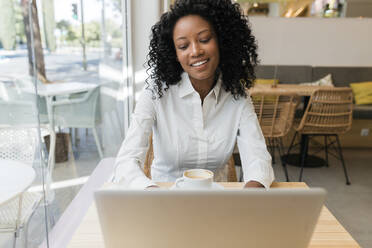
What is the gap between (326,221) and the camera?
86cm

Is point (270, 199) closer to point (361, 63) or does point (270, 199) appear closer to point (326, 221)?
point (326, 221)

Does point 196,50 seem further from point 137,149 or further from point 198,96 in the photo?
point 137,149

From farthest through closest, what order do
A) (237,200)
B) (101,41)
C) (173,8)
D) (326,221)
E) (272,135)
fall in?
(272,135), (101,41), (173,8), (326,221), (237,200)

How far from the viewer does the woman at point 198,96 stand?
1228 mm

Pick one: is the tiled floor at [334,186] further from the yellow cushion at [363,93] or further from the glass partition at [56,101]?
the yellow cushion at [363,93]

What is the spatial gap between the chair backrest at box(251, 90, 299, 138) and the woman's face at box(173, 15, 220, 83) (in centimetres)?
170

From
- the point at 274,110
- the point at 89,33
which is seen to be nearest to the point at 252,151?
the point at 89,33

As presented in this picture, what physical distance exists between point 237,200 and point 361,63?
16.2 ft

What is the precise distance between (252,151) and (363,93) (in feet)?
12.0

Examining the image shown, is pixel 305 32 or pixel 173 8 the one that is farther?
pixel 305 32

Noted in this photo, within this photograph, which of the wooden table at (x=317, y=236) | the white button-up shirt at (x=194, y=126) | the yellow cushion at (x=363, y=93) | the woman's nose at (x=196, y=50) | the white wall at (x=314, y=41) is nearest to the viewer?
the wooden table at (x=317, y=236)

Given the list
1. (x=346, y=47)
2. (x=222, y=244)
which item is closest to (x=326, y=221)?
(x=222, y=244)

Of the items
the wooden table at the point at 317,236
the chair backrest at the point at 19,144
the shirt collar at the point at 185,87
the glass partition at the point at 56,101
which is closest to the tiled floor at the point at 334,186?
the glass partition at the point at 56,101

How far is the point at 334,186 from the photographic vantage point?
3.05 m
